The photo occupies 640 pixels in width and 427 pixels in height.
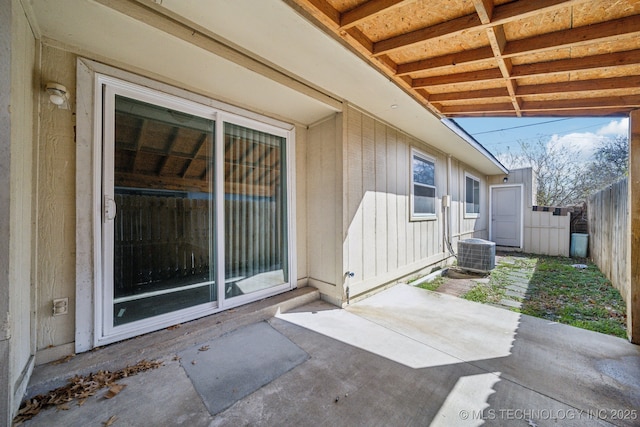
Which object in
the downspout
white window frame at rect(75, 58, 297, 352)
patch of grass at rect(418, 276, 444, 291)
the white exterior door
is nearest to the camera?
white window frame at rect(75, 58, 297, 352)

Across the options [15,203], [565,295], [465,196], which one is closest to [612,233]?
[565,295]

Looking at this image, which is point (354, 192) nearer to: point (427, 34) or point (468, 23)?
point (427, 34)

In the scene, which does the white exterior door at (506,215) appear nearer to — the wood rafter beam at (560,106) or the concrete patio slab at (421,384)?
the wood rafter beam at (560,106)

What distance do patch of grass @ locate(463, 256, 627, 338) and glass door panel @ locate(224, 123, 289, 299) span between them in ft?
9.87

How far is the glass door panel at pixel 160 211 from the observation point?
217 centimetres

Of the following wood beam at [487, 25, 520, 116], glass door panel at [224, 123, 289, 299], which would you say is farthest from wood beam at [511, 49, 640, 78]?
glass door panel at [224, 123, 289, 299]

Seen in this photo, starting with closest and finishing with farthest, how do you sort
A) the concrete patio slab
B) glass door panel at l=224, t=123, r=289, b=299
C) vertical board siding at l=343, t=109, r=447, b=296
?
the concrete patio slab, glass door panel at l=224, t=123, r=289, b=299, vertical board siding at l=343, t=109, r=447, b=296

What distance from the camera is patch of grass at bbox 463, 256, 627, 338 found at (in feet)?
9.38

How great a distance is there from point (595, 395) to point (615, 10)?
2633 mm

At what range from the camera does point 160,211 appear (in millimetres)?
2416

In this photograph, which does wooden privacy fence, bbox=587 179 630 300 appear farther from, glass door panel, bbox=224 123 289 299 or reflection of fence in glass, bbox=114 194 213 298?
reflection of fence in glass, bbox=114 194 213 298

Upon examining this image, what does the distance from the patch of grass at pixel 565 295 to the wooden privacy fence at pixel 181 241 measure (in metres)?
3.24

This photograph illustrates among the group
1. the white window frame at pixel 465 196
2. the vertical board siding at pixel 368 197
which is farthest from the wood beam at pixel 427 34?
the white window frame at pixel 465 196

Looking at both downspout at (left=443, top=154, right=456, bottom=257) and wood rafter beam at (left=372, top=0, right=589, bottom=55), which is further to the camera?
downspout at (left=443, top=154, right=456, bottom=257)
